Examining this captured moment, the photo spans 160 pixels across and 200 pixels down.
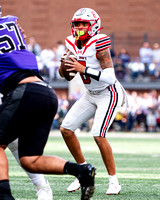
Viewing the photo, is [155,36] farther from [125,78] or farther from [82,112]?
[82,112]

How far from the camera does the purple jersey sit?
156 inches

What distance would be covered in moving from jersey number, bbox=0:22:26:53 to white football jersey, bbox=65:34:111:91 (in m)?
1.38

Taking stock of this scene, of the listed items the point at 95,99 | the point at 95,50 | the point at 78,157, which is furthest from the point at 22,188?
the point at 95,50

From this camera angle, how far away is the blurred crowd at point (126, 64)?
20656 mm

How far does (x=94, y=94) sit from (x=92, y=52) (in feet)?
1.49

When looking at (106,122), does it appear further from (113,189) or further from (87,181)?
(87,181)

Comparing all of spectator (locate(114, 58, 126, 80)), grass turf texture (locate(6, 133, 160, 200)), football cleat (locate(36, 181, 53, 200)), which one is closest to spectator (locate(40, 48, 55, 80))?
spectator (locate(114, 58, 126, 80))

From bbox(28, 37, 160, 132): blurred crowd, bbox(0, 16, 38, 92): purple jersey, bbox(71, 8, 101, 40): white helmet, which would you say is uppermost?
bbox(0, 16, 38, 92): purple jersey

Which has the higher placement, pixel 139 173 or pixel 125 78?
pixel 139 173

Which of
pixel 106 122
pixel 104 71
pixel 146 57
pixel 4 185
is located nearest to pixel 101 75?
pixel 104 71

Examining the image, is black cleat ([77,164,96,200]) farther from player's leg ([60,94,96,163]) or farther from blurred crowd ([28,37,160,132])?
blurred crowd ([28,37,160,132])

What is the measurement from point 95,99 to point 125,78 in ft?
51.3

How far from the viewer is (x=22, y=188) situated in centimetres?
545

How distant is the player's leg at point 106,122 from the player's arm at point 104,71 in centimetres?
35
